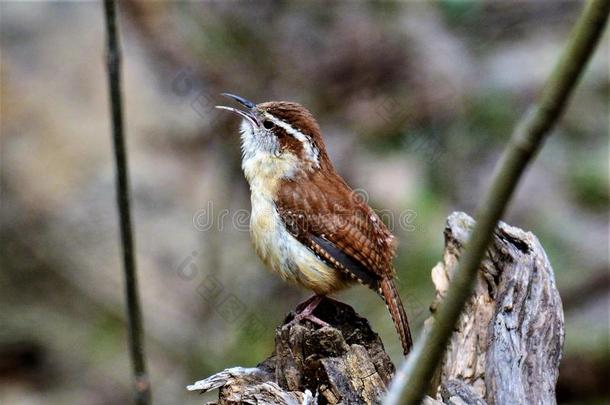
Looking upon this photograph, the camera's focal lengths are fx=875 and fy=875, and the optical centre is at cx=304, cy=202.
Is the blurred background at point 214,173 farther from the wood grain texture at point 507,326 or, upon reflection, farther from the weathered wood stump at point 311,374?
the weathered wood stump at point 311,374

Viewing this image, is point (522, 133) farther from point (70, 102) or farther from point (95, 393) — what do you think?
point (70, 102)

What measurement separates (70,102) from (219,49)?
1.63 meters

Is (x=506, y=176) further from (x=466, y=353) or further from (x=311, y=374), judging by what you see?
(x=466, y=353)

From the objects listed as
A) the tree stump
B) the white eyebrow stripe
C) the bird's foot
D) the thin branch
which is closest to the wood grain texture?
the tree stump

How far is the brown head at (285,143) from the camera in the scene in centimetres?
477

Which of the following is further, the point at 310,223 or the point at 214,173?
the point at 214,173

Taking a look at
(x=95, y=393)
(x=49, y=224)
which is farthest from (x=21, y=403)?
(x=49, y=224)

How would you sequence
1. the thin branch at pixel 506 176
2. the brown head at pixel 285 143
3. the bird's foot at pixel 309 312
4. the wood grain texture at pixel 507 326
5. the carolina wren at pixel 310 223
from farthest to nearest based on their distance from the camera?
the brown head at pixel 285 143, the carolina wren at pixel 310 223, the bird's foot at pixel 309 312, the wood grain texture at pixel 507 326, the thin branch at pixel 506 176

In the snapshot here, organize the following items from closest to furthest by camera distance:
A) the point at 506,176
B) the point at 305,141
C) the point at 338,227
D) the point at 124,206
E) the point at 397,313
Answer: the point at 506,176, the point at 124,206, the point at 397,313, the point at 338,227, the point at 305,141

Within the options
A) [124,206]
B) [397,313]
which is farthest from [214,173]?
[124,206]

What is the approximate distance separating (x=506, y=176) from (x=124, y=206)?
4.52ft

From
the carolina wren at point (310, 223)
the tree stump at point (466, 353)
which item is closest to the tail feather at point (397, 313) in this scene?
the carolina wren at point (310, 223)

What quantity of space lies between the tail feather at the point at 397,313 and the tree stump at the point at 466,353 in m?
0.20

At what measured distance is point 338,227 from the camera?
14.8 ft
